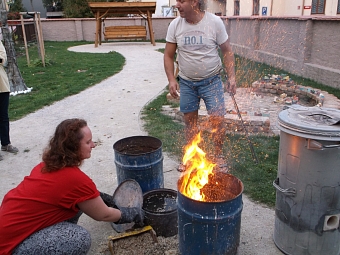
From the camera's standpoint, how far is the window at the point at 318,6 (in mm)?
17906

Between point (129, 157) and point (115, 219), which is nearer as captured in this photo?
point (115, 219)

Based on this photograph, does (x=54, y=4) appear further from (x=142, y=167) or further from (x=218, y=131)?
(x=142, y=167)

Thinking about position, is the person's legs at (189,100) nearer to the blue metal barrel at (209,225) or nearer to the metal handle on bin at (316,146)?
the blue metal barrel at (209,225)

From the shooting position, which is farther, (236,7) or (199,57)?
(236,7)

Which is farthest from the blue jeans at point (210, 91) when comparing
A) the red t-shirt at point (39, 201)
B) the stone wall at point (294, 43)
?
the stone wall at point (294, 43)

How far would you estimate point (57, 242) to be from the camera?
7.29ft

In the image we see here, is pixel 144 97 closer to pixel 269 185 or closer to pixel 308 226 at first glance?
pixel 269 185

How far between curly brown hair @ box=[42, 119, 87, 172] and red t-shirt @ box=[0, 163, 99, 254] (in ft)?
0.15

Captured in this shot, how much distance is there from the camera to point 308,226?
2.50m

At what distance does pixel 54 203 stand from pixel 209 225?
1018mm

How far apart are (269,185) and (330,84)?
5509mm

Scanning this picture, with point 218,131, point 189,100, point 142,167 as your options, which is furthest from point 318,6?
point 142,167

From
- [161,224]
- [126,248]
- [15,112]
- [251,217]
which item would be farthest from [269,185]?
[15,112]

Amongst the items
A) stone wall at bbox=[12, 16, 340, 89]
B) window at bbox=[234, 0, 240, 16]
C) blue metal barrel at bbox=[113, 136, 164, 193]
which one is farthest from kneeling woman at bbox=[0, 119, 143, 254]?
window at bbox=[234, 0, 240, 16]
